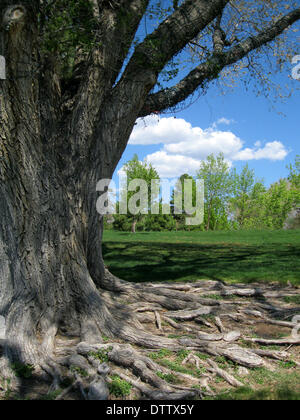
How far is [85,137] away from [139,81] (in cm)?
123

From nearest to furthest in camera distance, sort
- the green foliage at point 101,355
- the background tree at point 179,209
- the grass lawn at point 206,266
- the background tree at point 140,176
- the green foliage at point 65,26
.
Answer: the green foliage at point 101,355, the green foliage at point 65,26, the grass lawn at point 206,266, the background tree at point 140,176, the background tree at point 179,209

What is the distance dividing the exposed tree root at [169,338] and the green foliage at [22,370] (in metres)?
0.15

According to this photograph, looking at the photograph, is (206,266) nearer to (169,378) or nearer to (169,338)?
(169,338)

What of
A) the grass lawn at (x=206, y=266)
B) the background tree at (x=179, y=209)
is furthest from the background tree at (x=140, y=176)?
the grass lawn at (x=206, y=266)

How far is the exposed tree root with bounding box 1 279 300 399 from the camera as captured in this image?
3.74 m

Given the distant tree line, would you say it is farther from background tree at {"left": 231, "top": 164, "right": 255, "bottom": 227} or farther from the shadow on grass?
the shadow on grass

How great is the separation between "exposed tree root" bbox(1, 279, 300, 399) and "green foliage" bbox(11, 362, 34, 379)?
15 centimetres

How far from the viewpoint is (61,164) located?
5172mm

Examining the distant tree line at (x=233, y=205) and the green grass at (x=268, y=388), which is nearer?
the green grass at (x=268, y=388)

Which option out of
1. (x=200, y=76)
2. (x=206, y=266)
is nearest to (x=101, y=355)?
(x=200, y=76)

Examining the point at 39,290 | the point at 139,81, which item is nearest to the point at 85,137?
the point at 139,81

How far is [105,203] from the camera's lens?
19.2 feet

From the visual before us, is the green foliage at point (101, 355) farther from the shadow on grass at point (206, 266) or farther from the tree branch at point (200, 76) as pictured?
the shadow on grass at point (206, 266)

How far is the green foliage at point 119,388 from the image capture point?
3514mm
